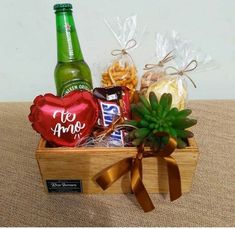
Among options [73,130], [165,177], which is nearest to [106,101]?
[73,130]

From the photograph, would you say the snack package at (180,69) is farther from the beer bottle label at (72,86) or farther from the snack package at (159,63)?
the beer bottle label at (72,86)

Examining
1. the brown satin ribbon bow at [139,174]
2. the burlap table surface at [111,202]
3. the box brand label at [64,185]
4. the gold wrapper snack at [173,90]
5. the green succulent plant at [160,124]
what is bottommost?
the burlap table surface at [111,202]

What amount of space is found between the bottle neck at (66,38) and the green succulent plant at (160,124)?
22 centimetres

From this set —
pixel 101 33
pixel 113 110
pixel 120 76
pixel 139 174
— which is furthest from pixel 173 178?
pixel 101 33

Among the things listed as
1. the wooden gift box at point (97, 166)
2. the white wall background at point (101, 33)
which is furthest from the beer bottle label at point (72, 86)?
the white wall background at point (101, 33)

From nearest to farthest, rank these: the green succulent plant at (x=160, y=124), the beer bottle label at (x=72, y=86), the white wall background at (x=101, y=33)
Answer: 1. the green succulent plant at (x=160, y=124)
2. the beer bottle label at (x=72, y=86)
3. the white wall background at (x=101, y=33)

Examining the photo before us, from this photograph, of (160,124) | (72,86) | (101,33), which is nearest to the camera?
(160,124)

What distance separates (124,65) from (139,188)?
327 millimetres

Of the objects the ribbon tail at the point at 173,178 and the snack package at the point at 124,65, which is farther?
the snack package at the point at 124,65

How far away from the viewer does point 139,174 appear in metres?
0.51

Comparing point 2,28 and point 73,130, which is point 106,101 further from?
point 2,28

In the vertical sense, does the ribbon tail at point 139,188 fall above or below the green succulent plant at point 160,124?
below

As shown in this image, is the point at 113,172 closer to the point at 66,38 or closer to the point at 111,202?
the point at 111,202

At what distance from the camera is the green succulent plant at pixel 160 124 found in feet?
1.60
